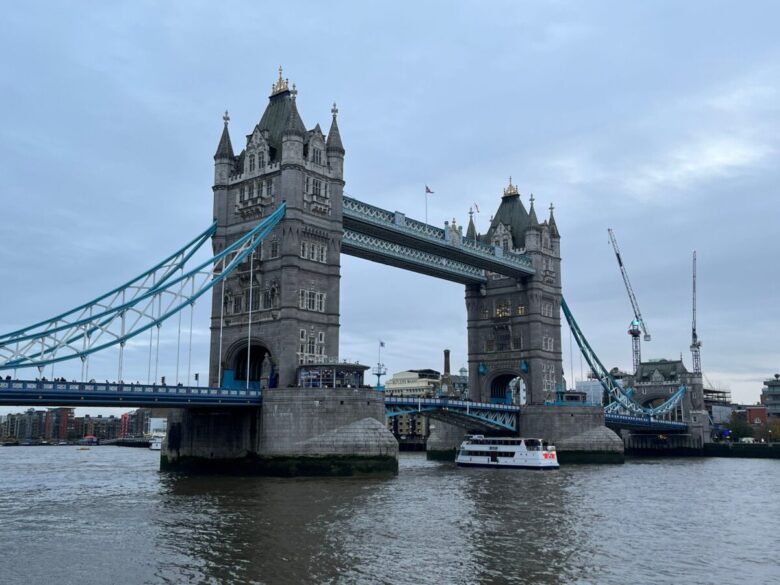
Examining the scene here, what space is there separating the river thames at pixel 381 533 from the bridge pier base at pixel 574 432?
3497cm

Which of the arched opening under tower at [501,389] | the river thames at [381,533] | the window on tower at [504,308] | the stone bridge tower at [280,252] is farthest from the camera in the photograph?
the arched opening under tower at [501,389]

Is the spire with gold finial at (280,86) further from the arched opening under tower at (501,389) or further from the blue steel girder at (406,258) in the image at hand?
the arched opening under tower at (501,389)

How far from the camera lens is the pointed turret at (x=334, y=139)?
76.4 metres

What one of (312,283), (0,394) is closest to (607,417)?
(312,283)

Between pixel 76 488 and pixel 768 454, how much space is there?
10375cm

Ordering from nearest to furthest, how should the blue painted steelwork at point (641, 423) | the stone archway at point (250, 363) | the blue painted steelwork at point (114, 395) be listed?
the blue painted steelwork at point (114, 395)
the stone archway at point (250, 363)
the blue painted steelwork at point (641, 423)

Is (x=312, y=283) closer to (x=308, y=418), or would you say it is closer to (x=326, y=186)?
(x=326, y=186)

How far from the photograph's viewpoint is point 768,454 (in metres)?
123

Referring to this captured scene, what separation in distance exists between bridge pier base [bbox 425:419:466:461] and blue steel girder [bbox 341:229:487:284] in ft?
65.2

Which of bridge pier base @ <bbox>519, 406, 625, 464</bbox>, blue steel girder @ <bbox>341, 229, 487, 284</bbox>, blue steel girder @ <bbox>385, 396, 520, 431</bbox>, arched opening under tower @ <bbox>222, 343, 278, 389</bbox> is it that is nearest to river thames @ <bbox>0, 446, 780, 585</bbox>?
arched opening under tower @ <bbox>222, 343, 278, 389</bbox>

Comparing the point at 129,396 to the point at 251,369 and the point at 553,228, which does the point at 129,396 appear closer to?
the point at 251,369

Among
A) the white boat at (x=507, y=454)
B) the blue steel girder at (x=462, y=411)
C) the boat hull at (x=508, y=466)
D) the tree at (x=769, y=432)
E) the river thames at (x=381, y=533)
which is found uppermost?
the blue steel girder at (x=462, y=411)

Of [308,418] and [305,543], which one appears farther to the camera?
[308,418]

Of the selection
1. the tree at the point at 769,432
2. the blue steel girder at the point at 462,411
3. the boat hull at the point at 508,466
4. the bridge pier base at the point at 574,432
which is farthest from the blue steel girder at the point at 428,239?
the tree at the point at 769,432
